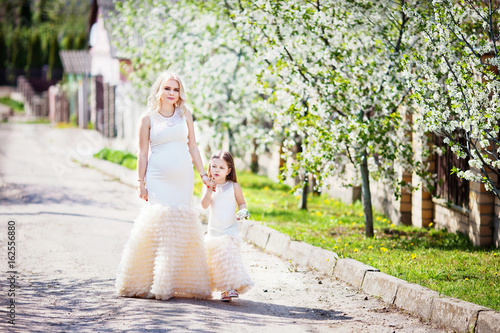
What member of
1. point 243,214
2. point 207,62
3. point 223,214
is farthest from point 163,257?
point 207,62

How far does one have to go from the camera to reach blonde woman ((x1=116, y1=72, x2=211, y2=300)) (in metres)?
5.71

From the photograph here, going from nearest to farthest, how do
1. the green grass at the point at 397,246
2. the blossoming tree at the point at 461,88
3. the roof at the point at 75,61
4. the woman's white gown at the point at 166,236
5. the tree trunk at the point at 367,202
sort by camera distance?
the woman's white gown at the point at 166,236 → the green grass at the point at 397,246 → the blossoming tree at the point at 461,88 → the tree trunk at the point at 367,202 → the roof at the point at 75,61

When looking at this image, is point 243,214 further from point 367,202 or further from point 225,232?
point 367,202

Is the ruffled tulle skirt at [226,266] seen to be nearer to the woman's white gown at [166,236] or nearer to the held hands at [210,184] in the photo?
the woman's white gown at [166,236]

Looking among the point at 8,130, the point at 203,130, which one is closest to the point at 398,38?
the point at 203,130

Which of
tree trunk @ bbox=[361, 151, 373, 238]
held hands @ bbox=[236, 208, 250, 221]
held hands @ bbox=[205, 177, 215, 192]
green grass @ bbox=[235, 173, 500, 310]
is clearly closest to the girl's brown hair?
held hands @ bbox=[205, 177, 215, 192]

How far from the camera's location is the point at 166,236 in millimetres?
5715

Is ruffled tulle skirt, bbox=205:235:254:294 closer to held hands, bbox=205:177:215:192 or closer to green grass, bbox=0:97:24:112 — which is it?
held hands, bbox=205:177:215:192

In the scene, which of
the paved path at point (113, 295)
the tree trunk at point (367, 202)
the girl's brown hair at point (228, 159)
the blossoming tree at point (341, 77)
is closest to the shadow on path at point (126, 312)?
the paved path at point (113, 295)

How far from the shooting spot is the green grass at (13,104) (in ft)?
153

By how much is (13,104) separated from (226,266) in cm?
4658

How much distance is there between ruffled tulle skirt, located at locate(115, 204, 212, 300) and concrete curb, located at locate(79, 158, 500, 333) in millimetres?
1620

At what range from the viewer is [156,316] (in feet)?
17.0

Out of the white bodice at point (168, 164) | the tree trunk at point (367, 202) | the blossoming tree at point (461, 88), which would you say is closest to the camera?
the white bodice at point (168, 164)
